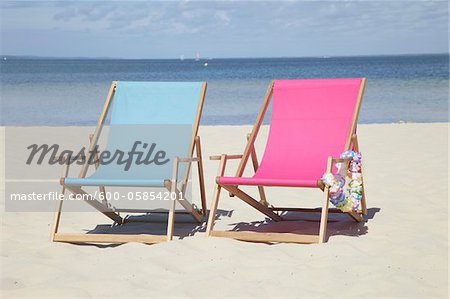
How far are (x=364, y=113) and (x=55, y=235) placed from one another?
12740 mm

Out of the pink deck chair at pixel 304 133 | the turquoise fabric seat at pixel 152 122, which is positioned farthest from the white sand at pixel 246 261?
the turquoise fabric seat at pixel 152 122

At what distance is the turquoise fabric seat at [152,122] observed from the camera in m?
5.11

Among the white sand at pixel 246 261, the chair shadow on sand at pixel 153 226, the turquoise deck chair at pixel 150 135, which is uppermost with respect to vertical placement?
the turquoise deck chair at pixel 150 135

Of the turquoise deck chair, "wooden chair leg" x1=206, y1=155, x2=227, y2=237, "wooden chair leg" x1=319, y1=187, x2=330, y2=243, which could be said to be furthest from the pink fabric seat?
the turquoise deck chair

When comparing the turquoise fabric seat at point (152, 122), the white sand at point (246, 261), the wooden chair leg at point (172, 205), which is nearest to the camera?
the white sand at point (246, 261)

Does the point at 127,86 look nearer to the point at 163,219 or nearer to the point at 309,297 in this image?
the point at 163,219

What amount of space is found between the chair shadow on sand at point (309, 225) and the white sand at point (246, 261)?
0.04 ft

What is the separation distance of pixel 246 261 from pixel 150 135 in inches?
63.1

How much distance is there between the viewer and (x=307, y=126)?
5258 millimetres

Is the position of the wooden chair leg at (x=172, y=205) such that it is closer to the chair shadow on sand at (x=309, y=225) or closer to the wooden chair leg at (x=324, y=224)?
the chair shadow on sand at (x=309, y=225)

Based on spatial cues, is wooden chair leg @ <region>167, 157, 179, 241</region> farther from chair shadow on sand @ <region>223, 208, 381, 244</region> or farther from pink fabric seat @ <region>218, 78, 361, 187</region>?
chair shadow on sand @ <region>223, 208, 381, 244</region>

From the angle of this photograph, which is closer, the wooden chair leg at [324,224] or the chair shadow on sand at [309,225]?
the wooden chair leg at [324,224]

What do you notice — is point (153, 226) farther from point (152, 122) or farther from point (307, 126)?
point (307, 126)

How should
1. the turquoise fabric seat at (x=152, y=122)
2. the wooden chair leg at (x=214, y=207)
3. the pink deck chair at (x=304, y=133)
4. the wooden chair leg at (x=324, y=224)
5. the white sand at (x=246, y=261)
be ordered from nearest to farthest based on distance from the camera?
1. the white sand at (x=246, y=261)
2. the wooden chair leg at (x=324, y=224)
3. the wooden chair leg at (x=214, y=207)
4. the pink deck chair at (x=304, y=133)
5. the turquoise fabric seat at (x=152, y=122)
